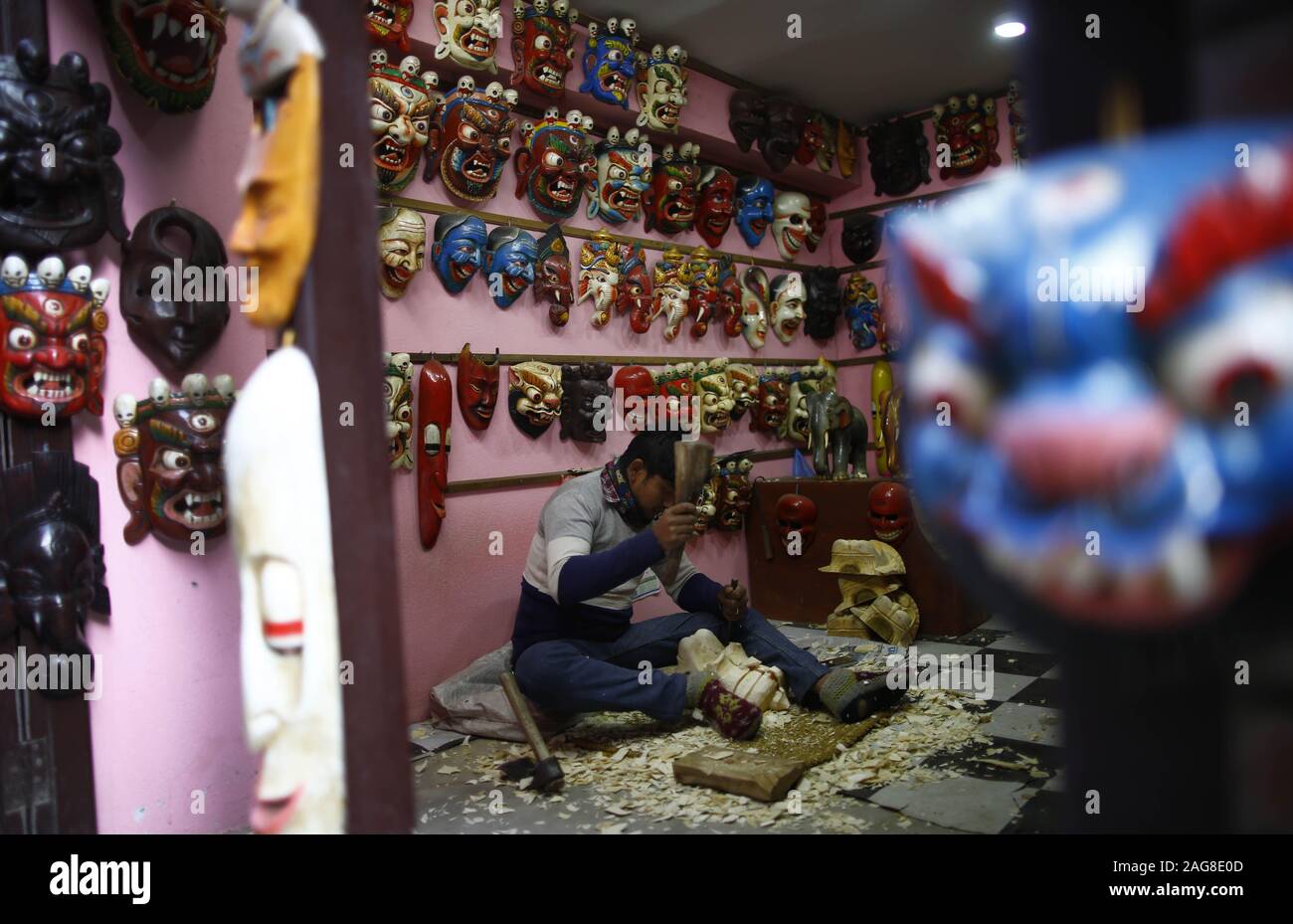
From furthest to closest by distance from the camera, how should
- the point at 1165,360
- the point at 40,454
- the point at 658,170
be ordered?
the point at 658,170 → the point at 40,454 → the point at 1165,360

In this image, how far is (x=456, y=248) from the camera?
3.51m

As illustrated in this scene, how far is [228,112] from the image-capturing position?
2510 mm

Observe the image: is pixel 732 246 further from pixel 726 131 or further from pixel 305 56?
pixel 305 56

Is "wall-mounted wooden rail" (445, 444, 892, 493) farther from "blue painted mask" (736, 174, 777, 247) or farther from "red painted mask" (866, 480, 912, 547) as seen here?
"blue painted mask" (736, 174, 777, 247)

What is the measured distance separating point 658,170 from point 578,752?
9.82 ft

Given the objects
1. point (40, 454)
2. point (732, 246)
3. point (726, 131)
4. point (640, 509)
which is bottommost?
point (640, 509)

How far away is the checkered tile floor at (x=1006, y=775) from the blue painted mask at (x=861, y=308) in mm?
2659

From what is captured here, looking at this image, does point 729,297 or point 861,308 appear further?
point 861,308

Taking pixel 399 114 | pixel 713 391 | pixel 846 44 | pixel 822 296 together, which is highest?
pixel 846 44

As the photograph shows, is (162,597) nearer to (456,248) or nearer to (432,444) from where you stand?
(432,444)

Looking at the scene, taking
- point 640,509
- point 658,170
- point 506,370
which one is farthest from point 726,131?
point 640,509

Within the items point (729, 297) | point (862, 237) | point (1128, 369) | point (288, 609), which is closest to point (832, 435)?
point (729, 297)

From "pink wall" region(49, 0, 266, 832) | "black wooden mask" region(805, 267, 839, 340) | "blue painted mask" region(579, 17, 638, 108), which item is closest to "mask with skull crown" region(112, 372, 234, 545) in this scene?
"pink wall" region(49, 0, 266, 832)

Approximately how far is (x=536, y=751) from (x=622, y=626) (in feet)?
2.28
